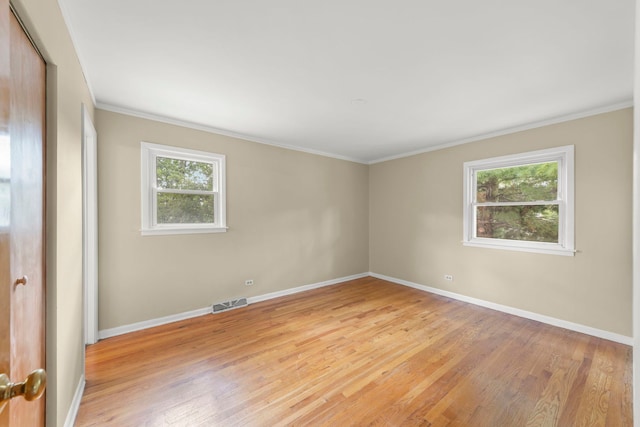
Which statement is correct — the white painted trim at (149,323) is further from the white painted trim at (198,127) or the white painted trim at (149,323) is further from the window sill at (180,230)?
the white painted trim at (198,127)

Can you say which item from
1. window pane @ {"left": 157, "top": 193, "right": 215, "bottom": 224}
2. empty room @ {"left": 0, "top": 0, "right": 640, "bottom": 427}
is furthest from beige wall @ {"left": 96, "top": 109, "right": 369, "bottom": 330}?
window pane @ {"left": 157, "top": 193, "right": 215, "bottom": 224}

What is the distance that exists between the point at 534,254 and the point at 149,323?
15.3 ft

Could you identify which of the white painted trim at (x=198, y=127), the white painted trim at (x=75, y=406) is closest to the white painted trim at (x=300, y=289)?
the white painted trim at (x=75, y=406)

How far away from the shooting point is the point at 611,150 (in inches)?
104

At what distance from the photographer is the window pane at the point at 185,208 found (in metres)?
3.08

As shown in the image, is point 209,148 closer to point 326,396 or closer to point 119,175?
point 119,175

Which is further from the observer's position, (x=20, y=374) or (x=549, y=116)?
(x=549, y=116)

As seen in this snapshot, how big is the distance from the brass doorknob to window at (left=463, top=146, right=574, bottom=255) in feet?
13.7

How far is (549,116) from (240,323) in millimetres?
4307

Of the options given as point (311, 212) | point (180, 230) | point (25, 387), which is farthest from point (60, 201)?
point (311, 212)

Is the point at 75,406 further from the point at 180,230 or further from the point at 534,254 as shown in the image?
the point at 534,254

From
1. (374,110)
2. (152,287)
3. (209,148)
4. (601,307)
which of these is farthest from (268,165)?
(601,307)

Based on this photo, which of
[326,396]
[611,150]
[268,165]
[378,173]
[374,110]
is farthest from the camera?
[378,173]

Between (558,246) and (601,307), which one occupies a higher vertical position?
(558,246)
